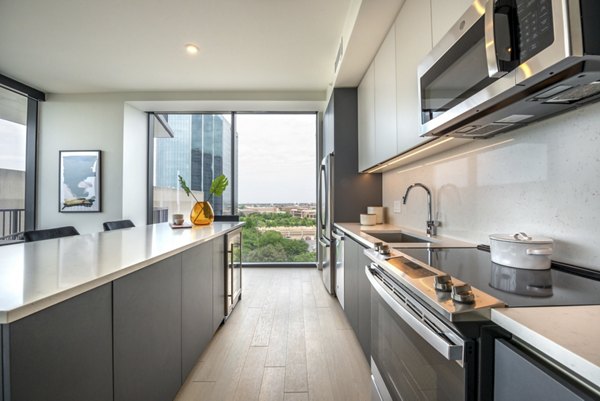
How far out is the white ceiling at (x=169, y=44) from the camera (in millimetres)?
2355

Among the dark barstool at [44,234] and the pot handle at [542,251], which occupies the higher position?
the pot handle at [542,251]

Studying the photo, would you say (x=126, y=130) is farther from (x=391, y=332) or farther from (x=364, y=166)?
(x=391, y=332)

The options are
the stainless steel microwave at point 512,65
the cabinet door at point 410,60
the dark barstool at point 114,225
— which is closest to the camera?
the stainless steel microwave at point 512,65

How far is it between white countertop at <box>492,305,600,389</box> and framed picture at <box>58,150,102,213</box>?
4816mm

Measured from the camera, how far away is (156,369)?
1.19 metres

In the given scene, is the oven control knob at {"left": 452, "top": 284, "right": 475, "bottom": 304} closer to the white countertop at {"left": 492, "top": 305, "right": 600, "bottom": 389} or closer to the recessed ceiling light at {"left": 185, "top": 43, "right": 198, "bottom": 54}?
the white countertop at {"left": 492, "top": 305, "right": 600, "bottom": 389}

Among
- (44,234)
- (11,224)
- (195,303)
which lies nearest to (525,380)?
(195,303)

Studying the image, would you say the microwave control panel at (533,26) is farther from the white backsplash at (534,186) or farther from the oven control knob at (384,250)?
the oven control knob at (384,250)

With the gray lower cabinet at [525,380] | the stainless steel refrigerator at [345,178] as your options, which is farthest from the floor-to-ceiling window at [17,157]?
the gray lower cabinet at [525,380]

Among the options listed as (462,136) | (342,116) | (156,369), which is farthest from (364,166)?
(156,369)

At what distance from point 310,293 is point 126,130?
362 cm

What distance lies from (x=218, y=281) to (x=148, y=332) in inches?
42.9

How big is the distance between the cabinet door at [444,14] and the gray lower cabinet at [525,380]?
1239 millimetres

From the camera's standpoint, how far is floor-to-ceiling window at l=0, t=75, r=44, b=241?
11.7 ft
